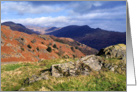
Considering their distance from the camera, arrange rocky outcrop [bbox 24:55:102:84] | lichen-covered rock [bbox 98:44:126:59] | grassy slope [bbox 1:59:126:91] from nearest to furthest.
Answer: grassy slope [bbox 1:59:126:91]
rocky outcrop [bbox 24:55:102:84]
lichen-covered rock [bbox 98:44:126:59]

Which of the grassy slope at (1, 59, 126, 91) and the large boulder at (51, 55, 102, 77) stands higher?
the large boulder at (51, 55, 102, 77)

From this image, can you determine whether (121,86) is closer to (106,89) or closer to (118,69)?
(106,89)

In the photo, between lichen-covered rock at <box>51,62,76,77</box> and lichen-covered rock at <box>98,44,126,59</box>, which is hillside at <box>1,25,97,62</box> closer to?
lichen-covered rock at <box>98,44,126,59</box>

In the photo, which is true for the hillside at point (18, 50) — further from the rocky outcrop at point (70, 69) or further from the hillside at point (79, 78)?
the rocky outcrop at point (70, 69)

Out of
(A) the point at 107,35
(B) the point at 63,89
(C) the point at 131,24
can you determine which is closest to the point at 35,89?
(B) the point at 63,89

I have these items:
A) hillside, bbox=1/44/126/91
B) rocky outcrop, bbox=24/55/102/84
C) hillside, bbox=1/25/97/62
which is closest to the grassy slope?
hillside, bbox=1/44/126/91

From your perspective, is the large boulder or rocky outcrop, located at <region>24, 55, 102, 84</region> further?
the large boulder

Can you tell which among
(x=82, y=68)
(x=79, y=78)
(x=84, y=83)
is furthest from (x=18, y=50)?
(x=84, y=83)

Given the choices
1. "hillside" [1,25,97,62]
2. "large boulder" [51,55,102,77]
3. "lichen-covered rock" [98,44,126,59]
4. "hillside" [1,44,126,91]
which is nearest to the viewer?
"hillside" [1,44,126,91]

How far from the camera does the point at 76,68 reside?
46.8ft

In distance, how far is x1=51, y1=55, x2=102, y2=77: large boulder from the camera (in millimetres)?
13875

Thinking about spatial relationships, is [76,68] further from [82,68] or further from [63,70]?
[63,70]

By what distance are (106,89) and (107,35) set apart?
170 meters

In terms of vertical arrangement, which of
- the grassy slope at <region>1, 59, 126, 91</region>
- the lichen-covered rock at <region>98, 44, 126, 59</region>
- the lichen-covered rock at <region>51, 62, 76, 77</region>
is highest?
the lichen-covered rock at <region>98, 44, 126, 59</region>
